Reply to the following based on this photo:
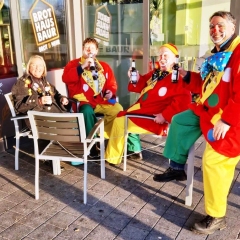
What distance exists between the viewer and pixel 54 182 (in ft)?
11.3

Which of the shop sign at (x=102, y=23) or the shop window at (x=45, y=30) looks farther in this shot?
the shop sign at (x=102, y=23)

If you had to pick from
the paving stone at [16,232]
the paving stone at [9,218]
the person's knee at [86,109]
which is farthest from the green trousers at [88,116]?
the paving stone at [16,232]

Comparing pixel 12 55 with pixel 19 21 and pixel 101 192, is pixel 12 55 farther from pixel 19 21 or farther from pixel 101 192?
pixel 101 192

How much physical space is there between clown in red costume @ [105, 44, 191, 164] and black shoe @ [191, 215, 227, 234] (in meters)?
1.19

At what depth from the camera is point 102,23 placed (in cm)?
545

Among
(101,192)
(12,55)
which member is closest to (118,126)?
(101,192)

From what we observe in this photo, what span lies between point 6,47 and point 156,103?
2175 millimetres

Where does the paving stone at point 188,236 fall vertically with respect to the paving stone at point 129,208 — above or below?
below

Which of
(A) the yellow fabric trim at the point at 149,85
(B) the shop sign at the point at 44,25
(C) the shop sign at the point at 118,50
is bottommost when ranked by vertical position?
(A) the yellow fabric trim at the point at 149,85

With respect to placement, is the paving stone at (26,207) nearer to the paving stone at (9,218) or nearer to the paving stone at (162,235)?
the paving stone at (9,218)

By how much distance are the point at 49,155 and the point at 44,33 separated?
2438 mm

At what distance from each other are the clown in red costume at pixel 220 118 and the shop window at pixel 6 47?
107 inches

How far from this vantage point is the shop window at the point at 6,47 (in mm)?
4191

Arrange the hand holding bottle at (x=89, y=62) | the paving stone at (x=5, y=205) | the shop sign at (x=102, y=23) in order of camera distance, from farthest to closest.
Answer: the shop sign at (x=102, y=23)
the hand holding bottle at (x=89, y=62)
the paving stone at (x=5, y=205)
